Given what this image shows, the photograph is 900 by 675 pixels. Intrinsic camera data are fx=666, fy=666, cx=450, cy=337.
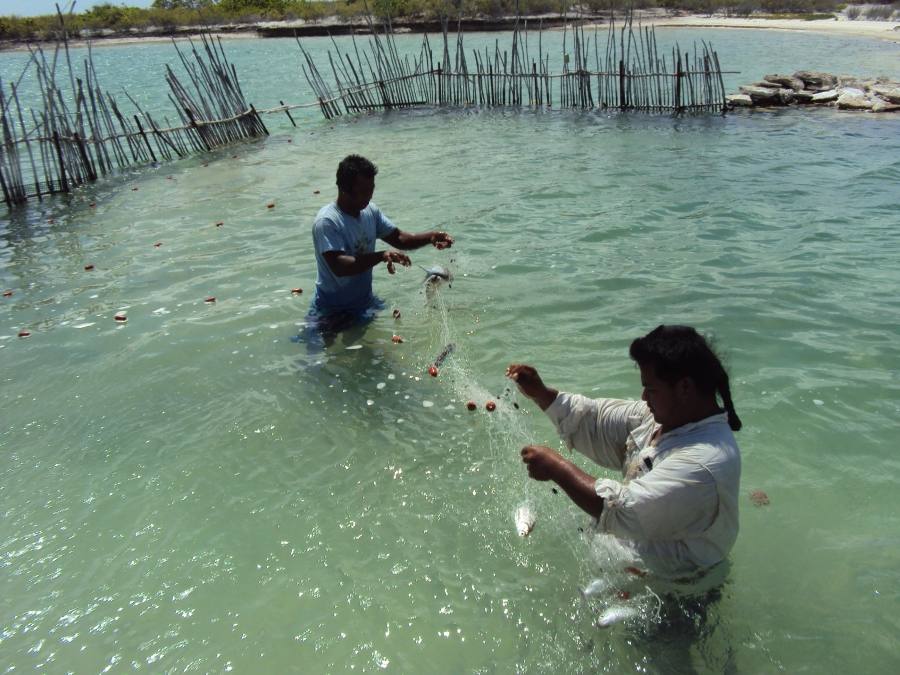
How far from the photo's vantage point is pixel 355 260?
488 cm

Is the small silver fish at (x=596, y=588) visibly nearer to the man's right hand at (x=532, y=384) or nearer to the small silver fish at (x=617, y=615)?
the small silver fish at (x=617, y=615)

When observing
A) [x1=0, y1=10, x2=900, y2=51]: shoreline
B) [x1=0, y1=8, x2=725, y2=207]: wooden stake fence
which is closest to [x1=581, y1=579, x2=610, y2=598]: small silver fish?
[x1=0, y1=8, x2=725, y2=207]: wooden stake fence

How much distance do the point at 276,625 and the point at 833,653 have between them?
2.48 m

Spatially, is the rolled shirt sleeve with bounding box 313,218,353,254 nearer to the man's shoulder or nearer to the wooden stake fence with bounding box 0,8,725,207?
the man's shoulder

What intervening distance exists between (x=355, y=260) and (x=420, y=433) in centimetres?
136

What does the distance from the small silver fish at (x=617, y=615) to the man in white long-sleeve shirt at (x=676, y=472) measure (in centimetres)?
29

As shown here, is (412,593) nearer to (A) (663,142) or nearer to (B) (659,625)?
(B) (659,625)

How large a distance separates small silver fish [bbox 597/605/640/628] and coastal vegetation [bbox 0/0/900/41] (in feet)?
133

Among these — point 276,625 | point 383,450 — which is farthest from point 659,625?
point 383,450

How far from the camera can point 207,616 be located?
318 cm

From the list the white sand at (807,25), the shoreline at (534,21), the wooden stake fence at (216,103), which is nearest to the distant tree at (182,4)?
the shoreline at (534,21)

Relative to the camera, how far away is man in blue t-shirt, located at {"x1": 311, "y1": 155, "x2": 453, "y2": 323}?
4.83m

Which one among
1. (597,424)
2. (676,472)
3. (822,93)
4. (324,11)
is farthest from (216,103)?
(324,11)

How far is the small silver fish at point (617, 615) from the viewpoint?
284cm
